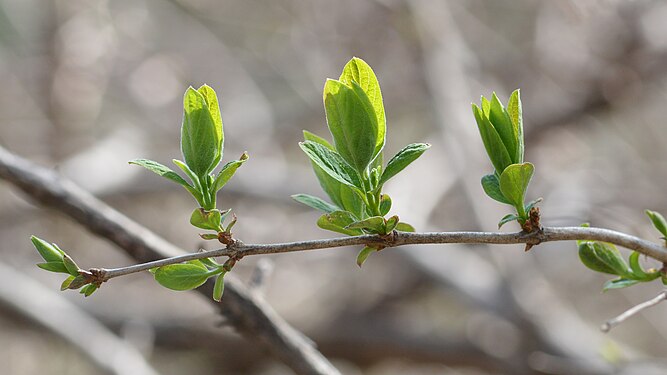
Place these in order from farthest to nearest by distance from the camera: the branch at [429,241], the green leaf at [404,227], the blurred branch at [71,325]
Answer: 1. the blurred branch at [71,325]
2. the green leaf at [404,227]
3. the branch at [429,241]

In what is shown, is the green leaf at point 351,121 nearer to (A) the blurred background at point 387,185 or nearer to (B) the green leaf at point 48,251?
(B) the green leaf at point 48,251

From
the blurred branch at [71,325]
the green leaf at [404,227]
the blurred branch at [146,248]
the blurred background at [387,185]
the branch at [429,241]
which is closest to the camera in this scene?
the branch at [429,241]

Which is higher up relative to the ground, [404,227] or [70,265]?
[404,227]

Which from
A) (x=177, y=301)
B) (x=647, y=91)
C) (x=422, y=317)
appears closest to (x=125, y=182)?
(x=177, y=301)

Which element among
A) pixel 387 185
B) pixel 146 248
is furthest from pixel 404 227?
pixel 387 185

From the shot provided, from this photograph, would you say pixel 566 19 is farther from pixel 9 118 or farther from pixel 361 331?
pixel 9 118

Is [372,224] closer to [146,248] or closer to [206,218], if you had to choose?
[206,218]

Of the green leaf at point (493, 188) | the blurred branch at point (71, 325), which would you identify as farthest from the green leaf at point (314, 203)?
the blurred branch at point (71, 325)

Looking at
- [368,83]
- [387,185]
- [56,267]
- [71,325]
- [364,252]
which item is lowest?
[56,267]
